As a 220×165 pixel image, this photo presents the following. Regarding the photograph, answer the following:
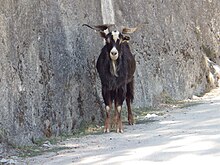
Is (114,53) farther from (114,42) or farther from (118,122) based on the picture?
(118,122)

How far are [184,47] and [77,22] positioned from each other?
889 centimetres

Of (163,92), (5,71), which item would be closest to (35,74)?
(5,71)

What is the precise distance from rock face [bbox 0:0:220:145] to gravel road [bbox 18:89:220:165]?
3.12 feet

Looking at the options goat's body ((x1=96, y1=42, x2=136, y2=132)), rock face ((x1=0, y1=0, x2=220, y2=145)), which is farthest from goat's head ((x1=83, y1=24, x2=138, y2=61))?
rock face ((x1=0, y1=0, x2=220, y2=145))

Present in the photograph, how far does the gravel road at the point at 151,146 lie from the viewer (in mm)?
6621

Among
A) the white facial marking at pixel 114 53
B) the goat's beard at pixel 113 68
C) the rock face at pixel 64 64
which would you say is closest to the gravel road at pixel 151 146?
the rock face at pixel 64 64

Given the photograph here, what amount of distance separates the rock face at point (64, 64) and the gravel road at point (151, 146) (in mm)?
952

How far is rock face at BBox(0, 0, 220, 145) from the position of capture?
9.43m

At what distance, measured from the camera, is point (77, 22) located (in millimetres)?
12789

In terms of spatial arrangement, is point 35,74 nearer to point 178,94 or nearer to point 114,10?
point 114,10

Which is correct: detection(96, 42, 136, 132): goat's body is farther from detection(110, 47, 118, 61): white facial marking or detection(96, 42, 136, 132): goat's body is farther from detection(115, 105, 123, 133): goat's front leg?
detection(110, 47, 118, 61): white facial marking

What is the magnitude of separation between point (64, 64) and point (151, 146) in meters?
4.15

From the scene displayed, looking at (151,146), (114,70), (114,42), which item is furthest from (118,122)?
(151,146)

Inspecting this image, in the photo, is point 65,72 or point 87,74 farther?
point 87,74
